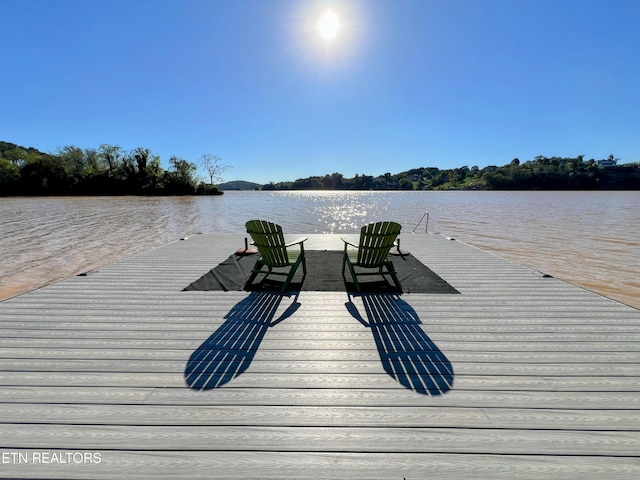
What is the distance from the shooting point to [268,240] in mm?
3738

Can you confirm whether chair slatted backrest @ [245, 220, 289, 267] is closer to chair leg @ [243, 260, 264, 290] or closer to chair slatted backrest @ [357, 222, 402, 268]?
chair leg @ [243, 260, 264, 290]

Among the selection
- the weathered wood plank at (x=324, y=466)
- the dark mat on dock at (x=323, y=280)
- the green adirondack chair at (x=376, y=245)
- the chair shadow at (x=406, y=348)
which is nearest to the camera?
the weathered wood plank at (x=324, y=466)

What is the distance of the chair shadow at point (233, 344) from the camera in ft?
6.63

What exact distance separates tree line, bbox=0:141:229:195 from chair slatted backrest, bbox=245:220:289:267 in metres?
53.7

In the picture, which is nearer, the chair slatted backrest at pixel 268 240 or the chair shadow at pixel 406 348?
the chair shadow at pixel 406 348

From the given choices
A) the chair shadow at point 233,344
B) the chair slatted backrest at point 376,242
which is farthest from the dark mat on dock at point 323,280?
the chair shadow at point 233,344

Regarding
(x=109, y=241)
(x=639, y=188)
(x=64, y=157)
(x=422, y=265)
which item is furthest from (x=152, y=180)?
(x=639, y=188)

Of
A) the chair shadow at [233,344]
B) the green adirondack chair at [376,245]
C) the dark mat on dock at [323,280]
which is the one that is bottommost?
the dark mat on dock at [323,280]

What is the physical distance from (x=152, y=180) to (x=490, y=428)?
5718cm

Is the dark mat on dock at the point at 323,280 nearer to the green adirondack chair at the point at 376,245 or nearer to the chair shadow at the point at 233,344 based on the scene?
the green adirondack chair at the point at 376,245

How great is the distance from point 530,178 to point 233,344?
94758 millimetres

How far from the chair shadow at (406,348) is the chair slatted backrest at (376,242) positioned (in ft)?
1.92

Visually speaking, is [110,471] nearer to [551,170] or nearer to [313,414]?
[313,414]

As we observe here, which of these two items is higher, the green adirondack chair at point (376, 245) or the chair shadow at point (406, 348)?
the green adirondack chair at point (376, 245)
